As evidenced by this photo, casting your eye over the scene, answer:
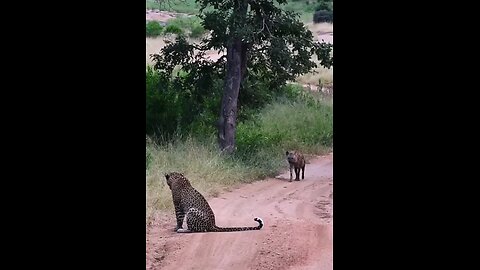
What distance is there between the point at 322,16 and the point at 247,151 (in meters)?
0.87

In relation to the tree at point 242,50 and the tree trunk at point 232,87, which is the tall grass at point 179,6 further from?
the tree trunk at point 232,87

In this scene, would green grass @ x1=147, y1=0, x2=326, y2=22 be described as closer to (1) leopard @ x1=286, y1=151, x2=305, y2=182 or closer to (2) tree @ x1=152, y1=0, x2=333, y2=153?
(2) tree @ x1=152, y1=0, x2=333, y2=153

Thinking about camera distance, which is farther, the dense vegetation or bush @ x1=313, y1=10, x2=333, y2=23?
the dense vegetation

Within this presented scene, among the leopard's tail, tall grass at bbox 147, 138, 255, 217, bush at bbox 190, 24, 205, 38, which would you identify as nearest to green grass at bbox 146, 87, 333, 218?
tall grass at bbox 147, 138, 255, 217

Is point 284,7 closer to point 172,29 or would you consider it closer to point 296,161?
point 172,29

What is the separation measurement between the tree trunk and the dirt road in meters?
0.36

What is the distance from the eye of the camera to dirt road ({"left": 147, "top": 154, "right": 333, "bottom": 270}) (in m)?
3.15

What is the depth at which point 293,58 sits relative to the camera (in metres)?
3.81

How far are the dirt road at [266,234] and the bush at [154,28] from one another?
2.84 ft

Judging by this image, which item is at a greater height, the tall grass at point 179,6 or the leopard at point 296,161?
the tall grass at point 179,6

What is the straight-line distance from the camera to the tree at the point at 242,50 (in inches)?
142

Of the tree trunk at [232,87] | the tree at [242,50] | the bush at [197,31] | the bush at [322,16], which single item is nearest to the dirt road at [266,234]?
the tree trunk at [232,87]
